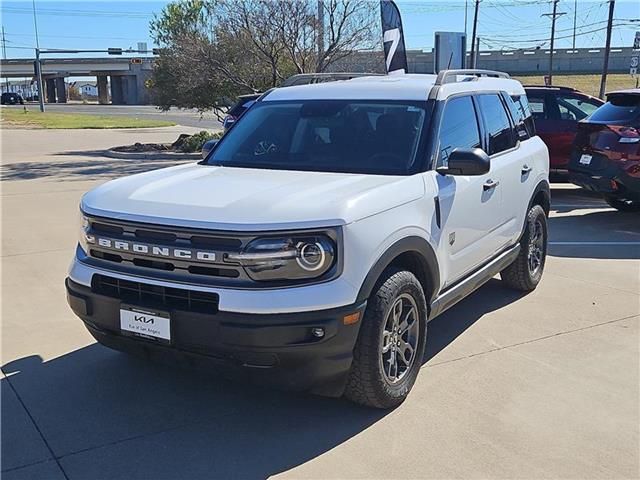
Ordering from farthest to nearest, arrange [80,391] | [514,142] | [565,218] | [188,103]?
[188,103] < [565,218] < [514,142] < [80,391]

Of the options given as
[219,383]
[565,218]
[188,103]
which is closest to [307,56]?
[188,103]

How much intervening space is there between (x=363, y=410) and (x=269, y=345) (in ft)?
Result: 3.15

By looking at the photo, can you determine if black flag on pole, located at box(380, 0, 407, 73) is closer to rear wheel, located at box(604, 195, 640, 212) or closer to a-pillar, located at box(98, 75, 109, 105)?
rear wheel, located at box(604, 195, 640, 212)

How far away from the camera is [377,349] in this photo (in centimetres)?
367

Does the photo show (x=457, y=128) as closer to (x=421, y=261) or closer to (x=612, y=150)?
(x=421, y=261)

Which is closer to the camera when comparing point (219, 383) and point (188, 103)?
point (219, 383)

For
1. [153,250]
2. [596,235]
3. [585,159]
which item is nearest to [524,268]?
[596,235]

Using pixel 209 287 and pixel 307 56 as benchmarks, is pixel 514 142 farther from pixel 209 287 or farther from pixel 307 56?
pixel 307 56

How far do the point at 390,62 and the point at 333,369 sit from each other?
966cm

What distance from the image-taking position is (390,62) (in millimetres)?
12234

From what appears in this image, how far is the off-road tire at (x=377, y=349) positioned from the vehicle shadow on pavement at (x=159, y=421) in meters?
0.14

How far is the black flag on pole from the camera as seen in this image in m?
12.3

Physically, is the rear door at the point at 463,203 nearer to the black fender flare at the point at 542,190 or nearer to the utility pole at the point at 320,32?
the black fender flare at the point at 542,190

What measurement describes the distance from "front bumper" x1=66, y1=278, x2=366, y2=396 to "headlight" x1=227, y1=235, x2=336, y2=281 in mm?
155
